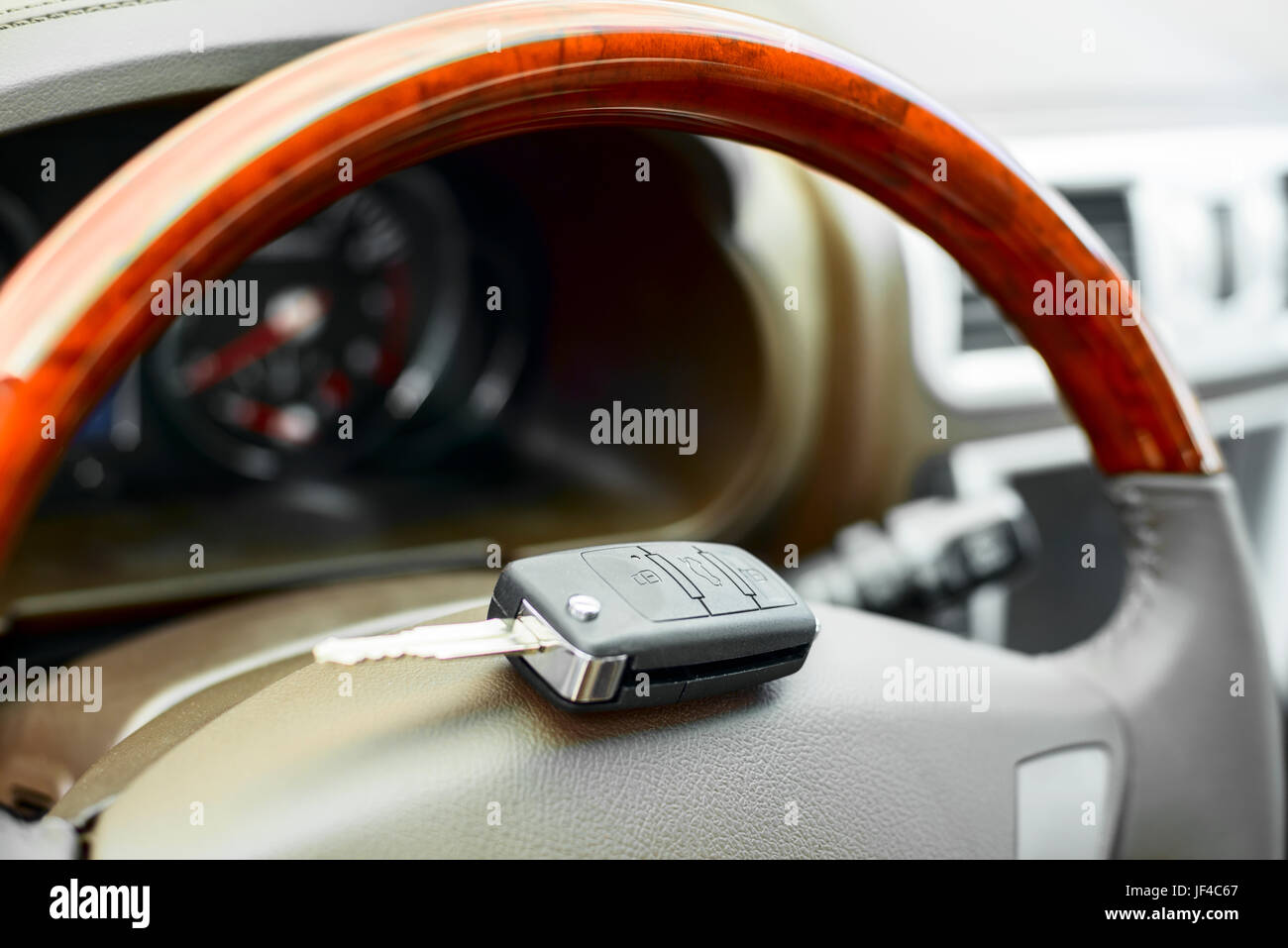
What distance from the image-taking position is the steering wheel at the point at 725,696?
18.3 inches

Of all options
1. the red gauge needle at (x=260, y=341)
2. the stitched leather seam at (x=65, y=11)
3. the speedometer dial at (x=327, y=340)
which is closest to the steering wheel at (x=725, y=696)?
the stitched leather seam at (x=65, y=11)

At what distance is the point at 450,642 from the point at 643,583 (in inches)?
4.5

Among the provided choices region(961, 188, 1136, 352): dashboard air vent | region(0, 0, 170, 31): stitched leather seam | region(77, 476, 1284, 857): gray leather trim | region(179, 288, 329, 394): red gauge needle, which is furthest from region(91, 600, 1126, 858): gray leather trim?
region(179, 288, 329, 394): red gauge needle

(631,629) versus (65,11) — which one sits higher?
(65,11)

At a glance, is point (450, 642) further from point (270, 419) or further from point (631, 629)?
point (270, 419)

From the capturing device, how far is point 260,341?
6.85 ft

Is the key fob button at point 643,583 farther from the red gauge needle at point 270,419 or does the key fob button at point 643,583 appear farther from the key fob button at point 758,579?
the red gauge needle at point 270,419

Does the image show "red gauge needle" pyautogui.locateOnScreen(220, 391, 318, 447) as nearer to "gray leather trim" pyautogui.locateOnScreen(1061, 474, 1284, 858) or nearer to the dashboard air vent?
the dashboard air vent

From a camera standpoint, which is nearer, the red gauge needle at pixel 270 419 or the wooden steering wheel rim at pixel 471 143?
the wooden steering wheel rim at pixel 471 143

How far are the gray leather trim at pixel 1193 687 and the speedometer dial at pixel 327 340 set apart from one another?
1.44 metres

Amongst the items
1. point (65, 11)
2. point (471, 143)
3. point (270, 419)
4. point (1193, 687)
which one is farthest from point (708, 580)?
point (270, 419)
